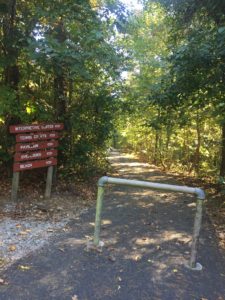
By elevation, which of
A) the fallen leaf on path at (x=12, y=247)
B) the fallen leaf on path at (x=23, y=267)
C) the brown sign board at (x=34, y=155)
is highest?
the brown sign board at (x=34, y=155)

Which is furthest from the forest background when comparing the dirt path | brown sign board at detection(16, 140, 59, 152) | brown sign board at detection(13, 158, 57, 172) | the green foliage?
the dirt path

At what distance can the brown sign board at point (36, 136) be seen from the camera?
6.38 metres

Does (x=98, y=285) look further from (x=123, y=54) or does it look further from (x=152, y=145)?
(x=152, y=145)

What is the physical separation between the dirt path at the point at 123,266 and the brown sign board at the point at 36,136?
6.37 ft

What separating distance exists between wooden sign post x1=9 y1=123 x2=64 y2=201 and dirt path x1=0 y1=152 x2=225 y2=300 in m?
1.60

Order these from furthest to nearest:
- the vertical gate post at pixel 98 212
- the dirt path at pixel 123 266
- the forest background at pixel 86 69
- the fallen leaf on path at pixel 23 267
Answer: the forest background at pixel 86 69 < the vertical gate post at pixel 98 212 < the fallen leaf on path at pixel 23 267 < the dirt path at pixel 123 266

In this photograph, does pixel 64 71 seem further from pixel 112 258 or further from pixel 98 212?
pixel 112 258

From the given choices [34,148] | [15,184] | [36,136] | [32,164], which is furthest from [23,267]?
[36,136]

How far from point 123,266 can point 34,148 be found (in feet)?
11.4

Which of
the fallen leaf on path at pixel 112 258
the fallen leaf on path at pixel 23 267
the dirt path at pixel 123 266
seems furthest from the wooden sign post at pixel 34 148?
the fallen leaf on path at pixel 112 258

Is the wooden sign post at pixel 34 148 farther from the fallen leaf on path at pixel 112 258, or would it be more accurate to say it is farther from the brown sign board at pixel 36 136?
the fallen leaf on path at pixel 112 258

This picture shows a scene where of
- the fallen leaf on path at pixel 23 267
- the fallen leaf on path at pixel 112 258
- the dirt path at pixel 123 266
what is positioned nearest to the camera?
the dirt path at pixel 123 266

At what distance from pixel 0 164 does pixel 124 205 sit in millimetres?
3237

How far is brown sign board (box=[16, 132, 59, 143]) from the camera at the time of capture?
6.38 meters
